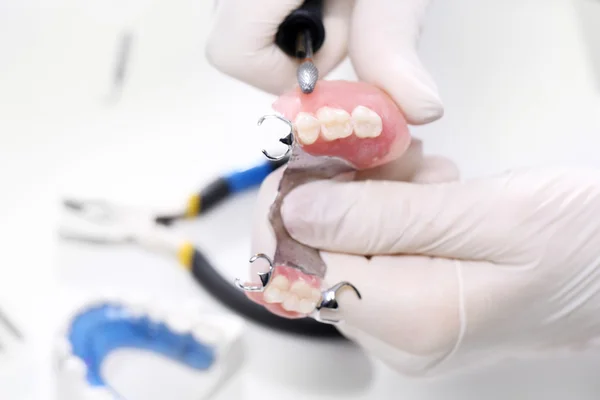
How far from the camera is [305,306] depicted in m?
0.53

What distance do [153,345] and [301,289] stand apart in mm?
336

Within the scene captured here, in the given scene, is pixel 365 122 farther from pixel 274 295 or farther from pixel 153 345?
pixel 153 345

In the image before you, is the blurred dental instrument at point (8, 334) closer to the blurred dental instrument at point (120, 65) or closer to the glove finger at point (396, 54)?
the blurred dental instrument at point (120, 65)

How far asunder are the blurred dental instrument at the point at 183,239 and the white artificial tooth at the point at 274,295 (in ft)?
0.88

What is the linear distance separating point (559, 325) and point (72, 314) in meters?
0.57

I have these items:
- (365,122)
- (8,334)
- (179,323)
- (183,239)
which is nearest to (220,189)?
(183,239)

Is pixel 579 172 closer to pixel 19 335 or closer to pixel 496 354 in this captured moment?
pixel 496 354

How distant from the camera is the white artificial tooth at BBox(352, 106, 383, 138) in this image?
19.7 inches

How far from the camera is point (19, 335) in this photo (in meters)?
0.81

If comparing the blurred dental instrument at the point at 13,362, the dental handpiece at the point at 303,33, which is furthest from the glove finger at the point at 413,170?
the blurred dental instrument at the point at 13,362

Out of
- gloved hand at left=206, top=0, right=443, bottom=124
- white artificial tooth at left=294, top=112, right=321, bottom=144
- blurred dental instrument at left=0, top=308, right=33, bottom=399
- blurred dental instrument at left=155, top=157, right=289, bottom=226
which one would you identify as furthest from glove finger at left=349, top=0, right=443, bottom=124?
blurred dental instrument at left=0, top=308, right=33, bottom=399

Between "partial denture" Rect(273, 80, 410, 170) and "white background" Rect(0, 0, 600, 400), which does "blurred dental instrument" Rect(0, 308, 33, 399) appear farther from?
"partial denture" Rect(273, 80, 410, 170)

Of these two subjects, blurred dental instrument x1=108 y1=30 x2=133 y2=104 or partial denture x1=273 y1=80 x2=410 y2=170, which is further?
blurred dental instrument x1=108 y1=30 x2=133 y2=104

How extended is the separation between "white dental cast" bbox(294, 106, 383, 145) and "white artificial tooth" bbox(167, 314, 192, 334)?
36 cm
